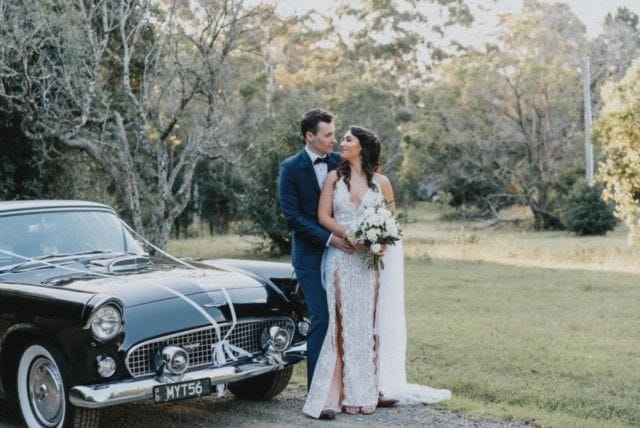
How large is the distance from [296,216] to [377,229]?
2.21ft

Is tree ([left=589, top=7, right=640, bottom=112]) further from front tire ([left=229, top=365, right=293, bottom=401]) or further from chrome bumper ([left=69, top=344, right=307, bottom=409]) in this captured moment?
chrome bumper ([left=69, top=344, right=307, bottom=409])

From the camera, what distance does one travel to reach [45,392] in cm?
571

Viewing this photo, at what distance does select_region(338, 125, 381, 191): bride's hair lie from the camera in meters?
6.42

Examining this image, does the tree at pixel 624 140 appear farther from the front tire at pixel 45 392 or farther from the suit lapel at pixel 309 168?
the front tire at pixel 45 392

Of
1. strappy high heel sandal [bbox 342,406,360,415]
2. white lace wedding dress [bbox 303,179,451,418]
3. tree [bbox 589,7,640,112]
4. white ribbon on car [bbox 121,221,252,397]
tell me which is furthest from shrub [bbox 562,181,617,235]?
white ribbon on car [bbox 121,221,252,397]

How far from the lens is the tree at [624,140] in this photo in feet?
48.9

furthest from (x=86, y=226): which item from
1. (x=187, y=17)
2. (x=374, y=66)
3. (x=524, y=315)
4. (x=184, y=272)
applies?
(x=374, y=66)

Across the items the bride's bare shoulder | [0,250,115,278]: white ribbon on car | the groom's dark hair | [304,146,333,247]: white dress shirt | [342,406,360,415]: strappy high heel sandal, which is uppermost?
the groom's dark hair

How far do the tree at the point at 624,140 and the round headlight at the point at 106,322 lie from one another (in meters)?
11.8

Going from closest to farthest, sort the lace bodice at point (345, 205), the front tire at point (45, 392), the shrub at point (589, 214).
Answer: the front tire at point (45, 392)
the lace bodice at point (345, 205)
the shrub at point (589, 214)

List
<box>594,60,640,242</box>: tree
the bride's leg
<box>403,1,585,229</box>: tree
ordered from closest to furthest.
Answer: the bride's leg → <box>594,60,640,242</box>: tree → <box>403,1,585,229</box>: tree

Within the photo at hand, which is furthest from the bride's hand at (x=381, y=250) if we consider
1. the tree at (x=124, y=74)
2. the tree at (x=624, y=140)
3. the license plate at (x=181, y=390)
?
the tree at (x=624, y=140)

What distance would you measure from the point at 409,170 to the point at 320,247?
30456mm

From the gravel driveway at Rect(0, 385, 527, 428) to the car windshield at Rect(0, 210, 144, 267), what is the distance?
49.6 inches
